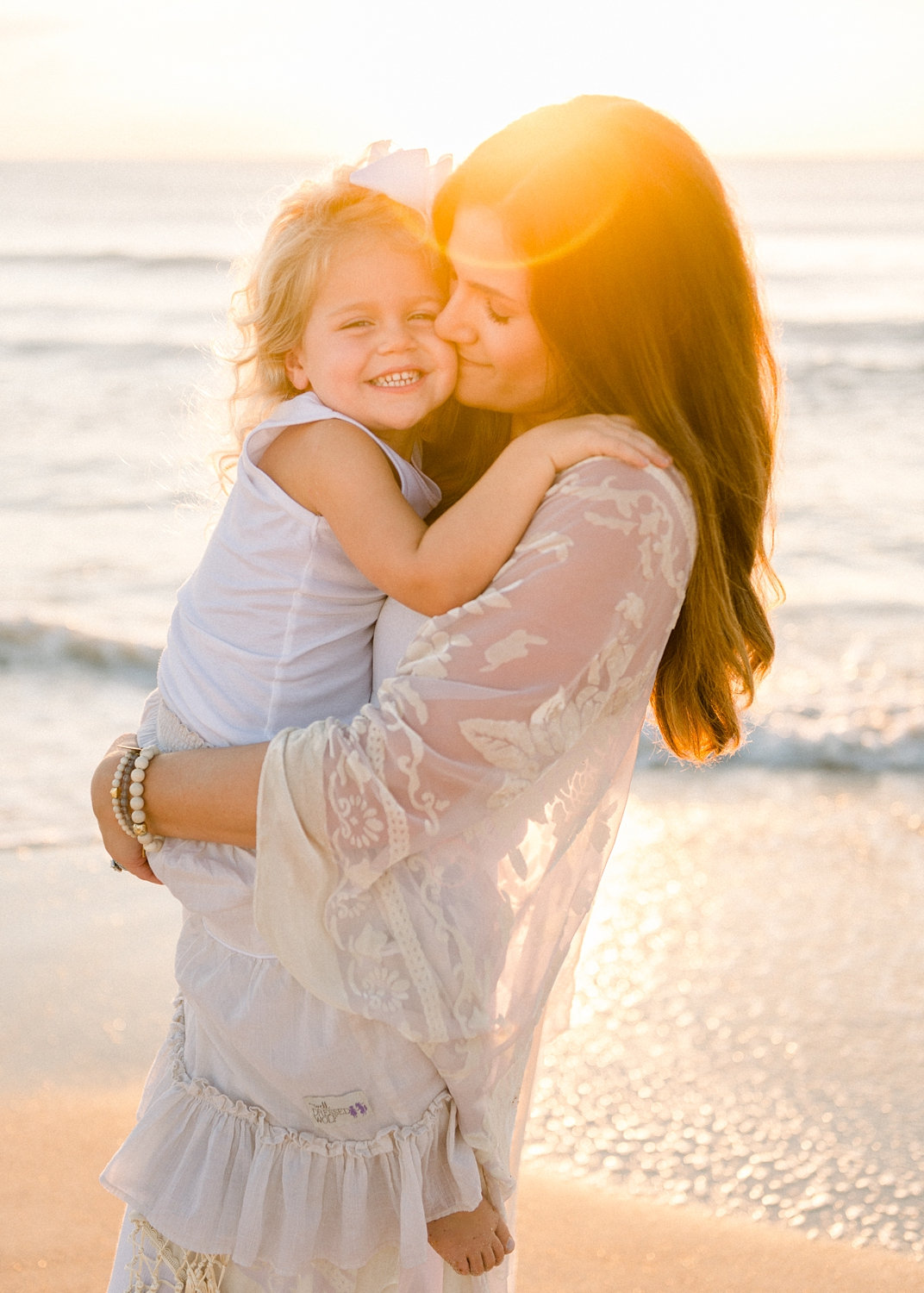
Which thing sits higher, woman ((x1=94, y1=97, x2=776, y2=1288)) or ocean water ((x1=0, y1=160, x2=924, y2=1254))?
woman ((x1=94, y1=97, x2=776, y2=1288))

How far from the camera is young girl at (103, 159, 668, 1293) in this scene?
66.7 inches

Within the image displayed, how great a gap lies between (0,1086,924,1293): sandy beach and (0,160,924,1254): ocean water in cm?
Result: 9

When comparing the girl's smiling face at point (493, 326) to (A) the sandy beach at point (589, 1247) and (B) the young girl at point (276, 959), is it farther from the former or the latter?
(A) the sandy beach at point (589, 1247)

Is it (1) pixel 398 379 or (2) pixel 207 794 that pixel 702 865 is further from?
(2) pixel 207 794

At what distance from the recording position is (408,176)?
1893mm

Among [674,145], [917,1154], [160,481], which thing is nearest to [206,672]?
[674,145]

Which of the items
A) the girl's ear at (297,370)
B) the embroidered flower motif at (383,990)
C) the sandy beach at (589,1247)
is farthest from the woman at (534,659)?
the sandy beach at (589,1247)

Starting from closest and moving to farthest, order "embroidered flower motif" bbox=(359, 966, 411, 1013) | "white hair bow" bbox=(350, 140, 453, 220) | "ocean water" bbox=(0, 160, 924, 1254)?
"embroidered flower motif" bbox=(359, 966, 411, 1013) < "white hair bow" bbox=(350, 140, 453, 220) < "ocean water" bbox=(0, 160, 924, 1254)

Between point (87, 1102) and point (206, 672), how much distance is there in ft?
6.59

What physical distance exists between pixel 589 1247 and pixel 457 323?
208cm

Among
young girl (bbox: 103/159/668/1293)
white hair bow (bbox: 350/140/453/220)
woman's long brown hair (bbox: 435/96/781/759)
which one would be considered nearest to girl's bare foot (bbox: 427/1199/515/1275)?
young girl (bbox: 103/159/668/1293)

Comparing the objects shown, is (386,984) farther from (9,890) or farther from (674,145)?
(9,890)

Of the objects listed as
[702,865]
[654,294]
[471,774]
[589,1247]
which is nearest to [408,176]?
[654,294]

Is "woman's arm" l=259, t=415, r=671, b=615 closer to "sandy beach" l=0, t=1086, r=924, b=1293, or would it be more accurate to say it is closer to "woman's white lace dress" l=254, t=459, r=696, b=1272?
"woman's white lace dress" l=254, t=459, r=696, b=1272
